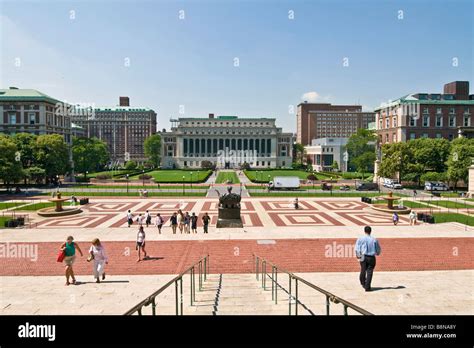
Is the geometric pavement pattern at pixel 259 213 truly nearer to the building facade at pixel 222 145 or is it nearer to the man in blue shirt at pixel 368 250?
the man in blue shirt at pixel 368 250

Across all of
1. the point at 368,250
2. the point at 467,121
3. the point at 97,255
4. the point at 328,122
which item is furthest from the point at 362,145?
the point at 328,122

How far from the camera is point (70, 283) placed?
13305mm

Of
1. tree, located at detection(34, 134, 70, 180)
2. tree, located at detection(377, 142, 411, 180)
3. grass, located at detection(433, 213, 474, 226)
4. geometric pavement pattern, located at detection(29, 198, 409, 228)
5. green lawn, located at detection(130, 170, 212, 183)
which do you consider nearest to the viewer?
grass, located at detection(433, 213, 474, 226)

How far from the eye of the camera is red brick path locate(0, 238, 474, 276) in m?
16.3

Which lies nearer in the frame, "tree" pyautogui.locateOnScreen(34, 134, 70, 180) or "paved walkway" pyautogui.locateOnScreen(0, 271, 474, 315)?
"paved walkway" pyautogui.locateOnScreen(0, 271, 474, 315)

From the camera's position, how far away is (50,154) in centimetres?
5991

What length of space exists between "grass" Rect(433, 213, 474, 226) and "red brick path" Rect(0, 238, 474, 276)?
6.98 m

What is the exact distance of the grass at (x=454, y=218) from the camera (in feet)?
92.7

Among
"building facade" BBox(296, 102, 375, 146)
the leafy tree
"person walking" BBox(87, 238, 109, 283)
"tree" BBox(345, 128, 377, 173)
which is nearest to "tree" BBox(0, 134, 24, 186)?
the leafy tree

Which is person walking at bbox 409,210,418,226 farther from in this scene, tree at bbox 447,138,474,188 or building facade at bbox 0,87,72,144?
building facade at bbox 0,87,72,144

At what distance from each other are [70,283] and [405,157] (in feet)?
196

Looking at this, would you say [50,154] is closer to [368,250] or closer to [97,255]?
[97,255]
